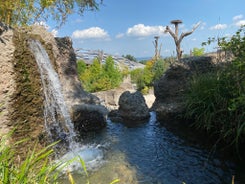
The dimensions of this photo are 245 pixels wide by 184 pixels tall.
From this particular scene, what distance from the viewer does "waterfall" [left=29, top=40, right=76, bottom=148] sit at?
5.08 metres

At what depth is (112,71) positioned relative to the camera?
687 inches

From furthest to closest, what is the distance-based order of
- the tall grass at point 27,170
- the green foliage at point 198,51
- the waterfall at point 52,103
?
the green foliage at point 198,51 → the waterfall at point 52,103 → the tall grass at point 27,170

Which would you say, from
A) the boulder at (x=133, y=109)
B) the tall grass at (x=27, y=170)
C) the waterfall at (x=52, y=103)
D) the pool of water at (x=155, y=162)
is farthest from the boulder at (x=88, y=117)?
the tall grass at (x=27, y=170)

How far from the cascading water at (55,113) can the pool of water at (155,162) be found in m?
0.37

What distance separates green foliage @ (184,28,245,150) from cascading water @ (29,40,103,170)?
103 inches

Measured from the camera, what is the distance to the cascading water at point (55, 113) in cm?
509

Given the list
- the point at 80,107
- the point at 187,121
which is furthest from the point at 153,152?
the point at 80,107

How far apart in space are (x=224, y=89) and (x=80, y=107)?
12.4 feet

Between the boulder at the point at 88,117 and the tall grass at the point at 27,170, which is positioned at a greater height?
the tall grass at the point at 27,170

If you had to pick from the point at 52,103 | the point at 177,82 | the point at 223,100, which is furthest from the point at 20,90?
the point at 177,82

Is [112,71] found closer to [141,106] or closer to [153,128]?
[141,106]

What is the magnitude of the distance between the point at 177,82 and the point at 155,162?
3.96m

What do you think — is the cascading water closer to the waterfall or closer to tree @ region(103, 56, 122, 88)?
the waterfall

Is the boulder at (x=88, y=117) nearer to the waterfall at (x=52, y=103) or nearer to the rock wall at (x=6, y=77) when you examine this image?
the waterfall at (x=52, y=103)
